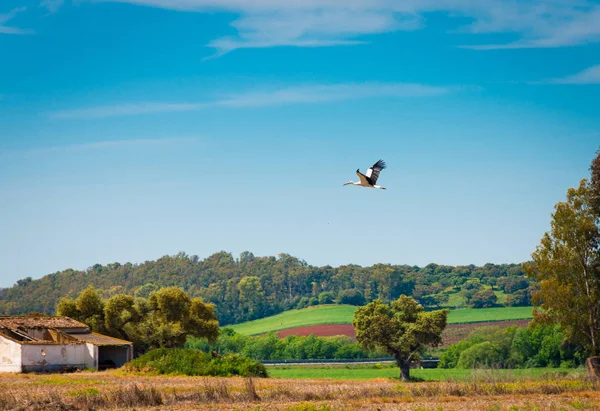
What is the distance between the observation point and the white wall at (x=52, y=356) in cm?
5556

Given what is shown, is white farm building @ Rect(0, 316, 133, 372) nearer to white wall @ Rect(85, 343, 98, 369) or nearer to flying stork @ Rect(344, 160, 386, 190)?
white wall @ Rect(85, 343, 98, 369)

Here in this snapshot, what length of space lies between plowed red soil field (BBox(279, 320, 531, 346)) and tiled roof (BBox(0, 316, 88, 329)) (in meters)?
69.8

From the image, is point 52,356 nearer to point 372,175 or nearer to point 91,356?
point 91,356

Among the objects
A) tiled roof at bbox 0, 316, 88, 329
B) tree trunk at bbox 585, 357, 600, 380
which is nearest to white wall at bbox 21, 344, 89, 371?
tiled roof at bbox 0, 316, 88, 329

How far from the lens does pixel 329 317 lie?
174m

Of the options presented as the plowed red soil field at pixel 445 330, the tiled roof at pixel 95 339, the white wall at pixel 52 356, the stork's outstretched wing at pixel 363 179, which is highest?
the stork's outstretched wing at pixel 363 179

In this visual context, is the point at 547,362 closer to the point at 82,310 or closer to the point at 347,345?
the point at 347,345

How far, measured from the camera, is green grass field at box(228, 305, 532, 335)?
154875 mm

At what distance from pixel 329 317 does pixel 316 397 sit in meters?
140

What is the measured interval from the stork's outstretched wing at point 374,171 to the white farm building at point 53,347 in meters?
30.0

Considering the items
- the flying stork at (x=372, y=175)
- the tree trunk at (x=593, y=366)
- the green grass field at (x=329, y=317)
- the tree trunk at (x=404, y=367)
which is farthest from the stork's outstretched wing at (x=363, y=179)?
the green grass field at (x=329, y=317)

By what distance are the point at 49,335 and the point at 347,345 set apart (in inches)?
2477

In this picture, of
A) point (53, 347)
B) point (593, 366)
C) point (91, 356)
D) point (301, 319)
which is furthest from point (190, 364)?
point (301, 319)

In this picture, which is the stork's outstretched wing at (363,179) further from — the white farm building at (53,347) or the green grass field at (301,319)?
the green grass field at (301,319)
